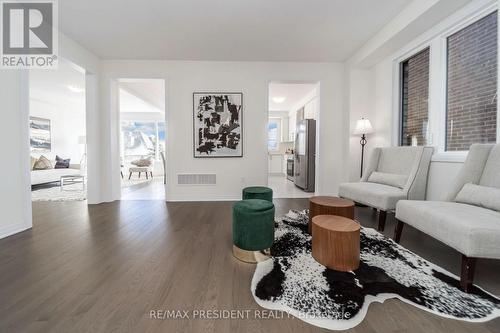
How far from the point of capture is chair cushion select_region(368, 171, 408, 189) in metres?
2.71

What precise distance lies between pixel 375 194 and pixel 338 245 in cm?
123

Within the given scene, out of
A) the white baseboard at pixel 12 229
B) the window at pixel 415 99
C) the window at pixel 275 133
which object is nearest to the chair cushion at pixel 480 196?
the window at pixel 415 99

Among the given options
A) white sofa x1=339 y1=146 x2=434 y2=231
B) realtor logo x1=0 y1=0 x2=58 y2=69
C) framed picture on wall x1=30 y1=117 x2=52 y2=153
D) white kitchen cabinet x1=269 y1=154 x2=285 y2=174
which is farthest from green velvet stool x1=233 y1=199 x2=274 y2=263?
framed picture on wall x1=30 y1=117 x2=52 y2=153

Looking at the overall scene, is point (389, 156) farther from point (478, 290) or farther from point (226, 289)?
point (226, 289)

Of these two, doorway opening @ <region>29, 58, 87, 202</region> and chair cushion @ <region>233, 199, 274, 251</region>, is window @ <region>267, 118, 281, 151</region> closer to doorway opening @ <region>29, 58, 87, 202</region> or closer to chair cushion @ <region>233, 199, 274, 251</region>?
doorway opening @ <region>29, 58, 87, 202</region>

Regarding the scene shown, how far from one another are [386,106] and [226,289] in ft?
12.4

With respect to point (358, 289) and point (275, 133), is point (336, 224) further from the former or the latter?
point (275, 133)

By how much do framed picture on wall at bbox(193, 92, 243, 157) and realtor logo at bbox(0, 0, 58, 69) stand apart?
82.8 inches

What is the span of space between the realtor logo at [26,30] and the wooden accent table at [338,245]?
3.88 meters

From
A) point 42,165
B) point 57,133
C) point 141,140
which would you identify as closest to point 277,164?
point 141,140

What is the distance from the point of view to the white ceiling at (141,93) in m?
5.01

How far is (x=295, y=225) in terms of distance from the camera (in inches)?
104

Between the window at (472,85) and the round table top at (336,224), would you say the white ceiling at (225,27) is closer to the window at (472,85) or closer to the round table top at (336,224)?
the window at (472,85)

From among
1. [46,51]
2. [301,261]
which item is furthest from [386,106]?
[46,51]
